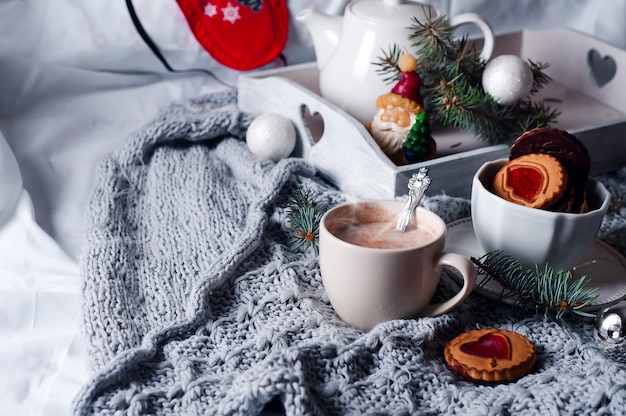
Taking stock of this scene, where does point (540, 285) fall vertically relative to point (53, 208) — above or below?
above

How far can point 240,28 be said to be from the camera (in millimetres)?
1266

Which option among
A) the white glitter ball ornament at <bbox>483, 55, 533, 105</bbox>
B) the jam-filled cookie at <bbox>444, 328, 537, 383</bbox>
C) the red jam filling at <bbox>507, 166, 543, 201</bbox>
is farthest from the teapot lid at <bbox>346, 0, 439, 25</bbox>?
the jam-filled cookie at <bbox>444, 328, 537, 383</bbox>

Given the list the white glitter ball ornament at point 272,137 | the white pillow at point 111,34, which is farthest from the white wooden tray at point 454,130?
Answer: the white pillow at point 111,34

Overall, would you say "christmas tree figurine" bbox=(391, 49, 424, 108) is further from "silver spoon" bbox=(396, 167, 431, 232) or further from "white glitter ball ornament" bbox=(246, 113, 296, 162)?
"silver spoon" bbox=(396, 167, 431, 232)

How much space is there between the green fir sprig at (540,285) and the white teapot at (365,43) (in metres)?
0.36

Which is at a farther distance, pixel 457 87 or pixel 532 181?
pixel 457 87

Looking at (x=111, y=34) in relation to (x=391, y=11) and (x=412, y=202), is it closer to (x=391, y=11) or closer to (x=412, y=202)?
(x=391, y=11)

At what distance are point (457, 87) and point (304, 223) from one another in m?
0.27

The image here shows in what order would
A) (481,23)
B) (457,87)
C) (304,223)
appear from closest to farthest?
(304,223), (457,87), (481,23)

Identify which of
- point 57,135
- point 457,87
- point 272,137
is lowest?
point 57,135

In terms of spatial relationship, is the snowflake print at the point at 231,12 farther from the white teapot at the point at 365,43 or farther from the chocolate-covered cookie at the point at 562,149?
the chocolate-covered cookie at the point at 562,149

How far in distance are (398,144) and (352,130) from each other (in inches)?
2.5

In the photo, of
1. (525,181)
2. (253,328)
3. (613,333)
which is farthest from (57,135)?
(613,333)

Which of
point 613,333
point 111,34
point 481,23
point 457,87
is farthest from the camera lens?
point 111,34
